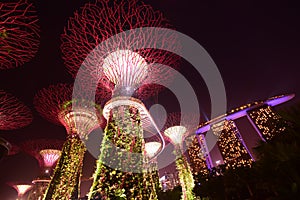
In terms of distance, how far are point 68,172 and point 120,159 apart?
7.19 metres

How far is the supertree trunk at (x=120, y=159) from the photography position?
7648mm

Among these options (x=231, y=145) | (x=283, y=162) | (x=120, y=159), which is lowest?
(x=283, y=162)

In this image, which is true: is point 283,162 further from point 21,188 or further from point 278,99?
point 21,188

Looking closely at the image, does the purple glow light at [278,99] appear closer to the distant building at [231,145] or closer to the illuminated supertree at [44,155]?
the distant building at [231,145]

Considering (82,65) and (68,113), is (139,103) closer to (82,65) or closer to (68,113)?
(82,65)

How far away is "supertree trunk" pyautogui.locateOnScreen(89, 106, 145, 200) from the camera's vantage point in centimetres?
765

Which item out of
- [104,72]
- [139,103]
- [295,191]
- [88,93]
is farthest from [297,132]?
[88,93]

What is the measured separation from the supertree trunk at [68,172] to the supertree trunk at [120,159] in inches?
254

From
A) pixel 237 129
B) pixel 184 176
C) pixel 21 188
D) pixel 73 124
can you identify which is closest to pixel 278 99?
pixel 237 129

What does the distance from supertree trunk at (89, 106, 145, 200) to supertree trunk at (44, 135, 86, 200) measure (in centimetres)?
645

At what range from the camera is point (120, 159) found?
8289 mm

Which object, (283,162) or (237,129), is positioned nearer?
(283,162)

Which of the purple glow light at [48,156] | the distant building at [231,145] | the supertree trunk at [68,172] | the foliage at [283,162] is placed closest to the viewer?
the foliage at [283,162]

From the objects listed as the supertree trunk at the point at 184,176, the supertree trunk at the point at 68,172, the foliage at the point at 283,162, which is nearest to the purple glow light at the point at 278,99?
the supertree trunk at the point at 184,176
